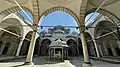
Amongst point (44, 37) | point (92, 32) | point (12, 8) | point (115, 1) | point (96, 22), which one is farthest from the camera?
point (44, 37)

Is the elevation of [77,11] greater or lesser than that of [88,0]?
lesser

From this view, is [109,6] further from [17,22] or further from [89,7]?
[17,22]

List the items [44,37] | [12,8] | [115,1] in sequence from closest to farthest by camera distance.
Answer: [115,1] → [12,8] → [44,37]

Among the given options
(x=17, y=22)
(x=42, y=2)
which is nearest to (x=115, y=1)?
(x=42, y=2)

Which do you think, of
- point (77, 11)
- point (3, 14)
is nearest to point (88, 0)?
point (77, 11)

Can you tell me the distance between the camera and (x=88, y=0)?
10.2 meters

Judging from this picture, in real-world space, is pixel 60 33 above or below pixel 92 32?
above

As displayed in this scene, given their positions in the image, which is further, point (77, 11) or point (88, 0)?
point (77, 11)

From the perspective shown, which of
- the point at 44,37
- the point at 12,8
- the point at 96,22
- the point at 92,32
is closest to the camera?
the point at 12,8

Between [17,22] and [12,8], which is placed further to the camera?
[17,22]

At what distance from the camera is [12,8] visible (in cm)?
1079

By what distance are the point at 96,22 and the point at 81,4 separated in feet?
26.7

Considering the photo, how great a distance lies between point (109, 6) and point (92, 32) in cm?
949

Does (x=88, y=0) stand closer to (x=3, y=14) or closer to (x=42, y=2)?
(x=42, y=2)
